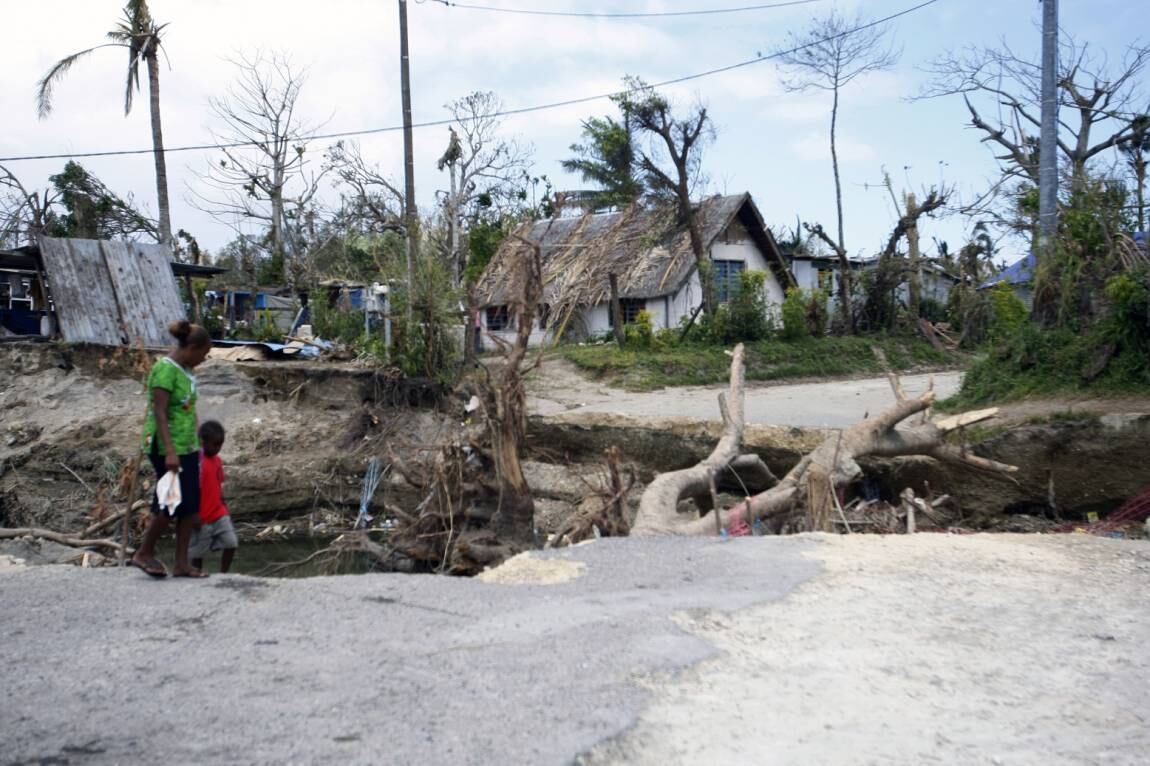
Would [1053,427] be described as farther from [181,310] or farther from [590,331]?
[590,331]

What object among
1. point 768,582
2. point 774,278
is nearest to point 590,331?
point 774,278

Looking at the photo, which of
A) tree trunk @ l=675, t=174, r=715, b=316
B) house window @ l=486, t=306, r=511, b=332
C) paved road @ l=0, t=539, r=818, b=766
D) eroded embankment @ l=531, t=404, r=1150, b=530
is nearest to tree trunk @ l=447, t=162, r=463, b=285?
house window @ l=486, t=306, r=511, b=332

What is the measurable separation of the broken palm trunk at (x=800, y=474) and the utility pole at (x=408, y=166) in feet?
24.3

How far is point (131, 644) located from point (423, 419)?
12.6 m

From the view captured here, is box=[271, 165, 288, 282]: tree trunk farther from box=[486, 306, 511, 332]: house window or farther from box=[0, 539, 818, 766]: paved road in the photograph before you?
box=[0, 539, 818, 766]: paved road

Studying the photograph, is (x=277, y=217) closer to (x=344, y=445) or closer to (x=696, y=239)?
(x=696, y=239)

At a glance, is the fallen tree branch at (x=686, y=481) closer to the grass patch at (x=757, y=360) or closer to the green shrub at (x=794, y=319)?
the grass patch at (x=757, y=360)

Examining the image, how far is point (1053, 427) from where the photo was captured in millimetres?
11656

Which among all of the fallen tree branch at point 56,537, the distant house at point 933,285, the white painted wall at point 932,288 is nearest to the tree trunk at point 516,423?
the fallen tree branch at point 56,537

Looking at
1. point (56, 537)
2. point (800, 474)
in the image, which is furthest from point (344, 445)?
point (800, 474)

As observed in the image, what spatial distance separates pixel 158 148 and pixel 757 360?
14.6 metres

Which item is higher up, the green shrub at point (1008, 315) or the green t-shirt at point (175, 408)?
the green shrub at point (1008, 315)

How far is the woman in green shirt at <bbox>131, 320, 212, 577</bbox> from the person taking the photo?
18.0 ft

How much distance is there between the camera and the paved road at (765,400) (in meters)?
14.6
